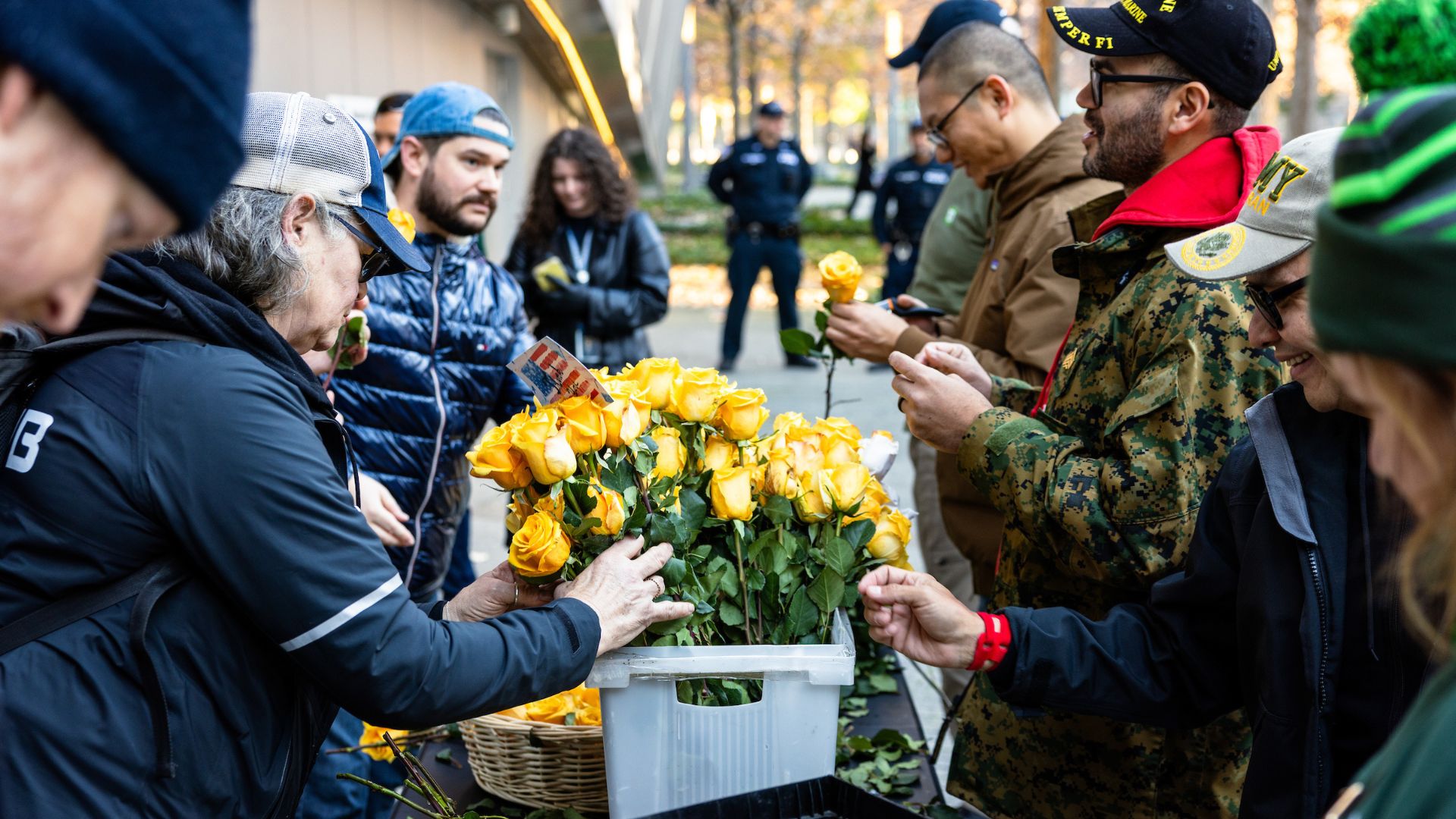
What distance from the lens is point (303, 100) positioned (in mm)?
1879

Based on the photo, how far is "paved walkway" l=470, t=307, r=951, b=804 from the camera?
5543 mm

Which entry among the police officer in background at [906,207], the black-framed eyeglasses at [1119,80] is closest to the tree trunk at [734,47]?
the police officer in background at [906,207]

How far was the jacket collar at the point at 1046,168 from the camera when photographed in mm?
3250

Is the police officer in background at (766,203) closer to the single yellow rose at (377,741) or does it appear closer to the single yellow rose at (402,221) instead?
the single yellow rose at (402,221)

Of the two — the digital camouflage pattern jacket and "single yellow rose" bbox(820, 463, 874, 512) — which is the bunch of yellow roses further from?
the digital camouflage pattern jacket

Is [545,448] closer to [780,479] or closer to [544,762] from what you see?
[780,479]

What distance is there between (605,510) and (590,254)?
3.77 m

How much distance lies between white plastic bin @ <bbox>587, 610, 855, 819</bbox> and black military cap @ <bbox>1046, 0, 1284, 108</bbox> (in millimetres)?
1309

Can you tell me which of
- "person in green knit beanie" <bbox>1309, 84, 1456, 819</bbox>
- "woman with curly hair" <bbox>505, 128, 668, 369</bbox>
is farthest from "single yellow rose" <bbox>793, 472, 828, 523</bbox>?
"woman with curly hair" <bbox>505, 128, 668, 369</bbox>

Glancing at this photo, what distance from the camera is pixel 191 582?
1.61 m

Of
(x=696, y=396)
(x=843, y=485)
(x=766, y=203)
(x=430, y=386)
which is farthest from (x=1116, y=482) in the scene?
(x=766, y=203)

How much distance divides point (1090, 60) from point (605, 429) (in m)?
1.43

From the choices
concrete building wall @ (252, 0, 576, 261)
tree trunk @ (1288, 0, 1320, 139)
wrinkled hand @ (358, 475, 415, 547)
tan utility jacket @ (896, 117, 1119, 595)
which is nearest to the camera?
wrinkled hand @ (358, 475, 415, 547)

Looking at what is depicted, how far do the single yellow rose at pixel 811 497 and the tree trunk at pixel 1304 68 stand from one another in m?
15.0
